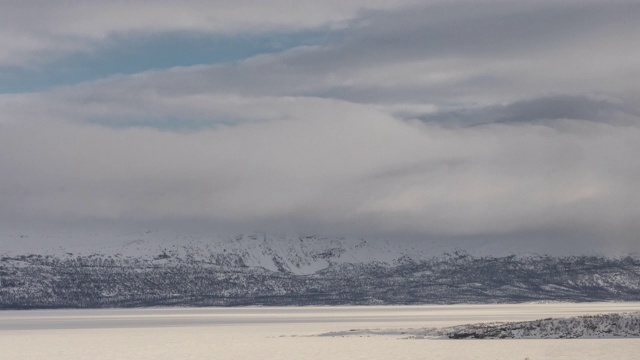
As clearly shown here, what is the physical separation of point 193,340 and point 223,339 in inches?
121

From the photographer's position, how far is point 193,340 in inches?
3720

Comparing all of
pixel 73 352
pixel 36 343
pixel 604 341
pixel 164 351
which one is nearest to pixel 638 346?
pixel 604 341

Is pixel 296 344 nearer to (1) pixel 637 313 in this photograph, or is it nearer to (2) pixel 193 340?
(2) pixel 193 340

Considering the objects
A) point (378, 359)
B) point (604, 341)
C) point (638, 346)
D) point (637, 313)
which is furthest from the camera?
point (637, 313)

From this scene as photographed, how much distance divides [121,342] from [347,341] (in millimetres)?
21223

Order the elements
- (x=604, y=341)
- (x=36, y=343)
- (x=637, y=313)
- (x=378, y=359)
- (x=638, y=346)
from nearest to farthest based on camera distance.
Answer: (x=378, y=359)
(x=638, y=346)
(x=604, y=341)
(x=36, y=343)
(x=637, y=313)

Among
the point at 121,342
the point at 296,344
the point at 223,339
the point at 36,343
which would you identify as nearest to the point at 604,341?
the point at 296,344

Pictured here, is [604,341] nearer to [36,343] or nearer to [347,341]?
[347,341]

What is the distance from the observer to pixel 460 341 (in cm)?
8612

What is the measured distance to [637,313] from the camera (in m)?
97.8

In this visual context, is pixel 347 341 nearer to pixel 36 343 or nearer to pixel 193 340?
pixel 193 340

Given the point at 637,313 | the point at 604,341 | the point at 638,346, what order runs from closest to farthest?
the point at 638,346, the point at 604,341, the point at 637,313

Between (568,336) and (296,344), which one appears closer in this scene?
(296,344)

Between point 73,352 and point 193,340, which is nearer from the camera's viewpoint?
point 73,352
